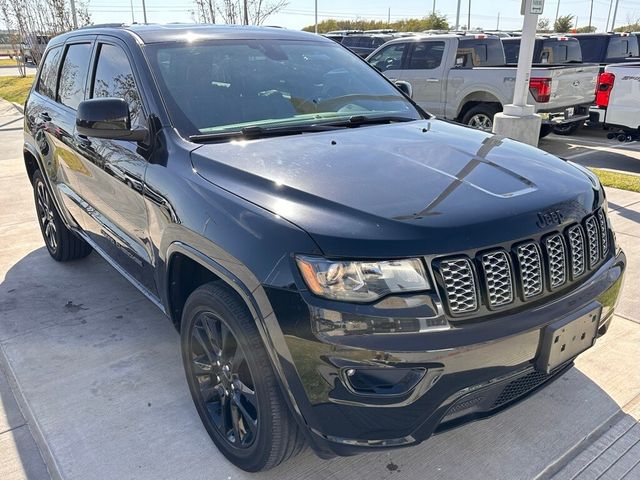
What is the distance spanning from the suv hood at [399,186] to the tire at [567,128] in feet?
24.2

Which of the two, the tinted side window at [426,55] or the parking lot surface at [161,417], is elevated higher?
the tinted side window at [426,55]

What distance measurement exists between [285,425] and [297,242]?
73cm

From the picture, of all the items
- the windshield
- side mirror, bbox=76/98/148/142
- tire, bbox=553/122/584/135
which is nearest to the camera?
side mirror, bbox=76/98/148/142

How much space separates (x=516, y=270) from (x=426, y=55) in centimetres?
884

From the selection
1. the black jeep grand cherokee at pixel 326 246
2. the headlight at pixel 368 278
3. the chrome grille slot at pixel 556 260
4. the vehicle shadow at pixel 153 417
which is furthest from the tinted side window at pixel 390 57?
the headlight at pixel 368 278

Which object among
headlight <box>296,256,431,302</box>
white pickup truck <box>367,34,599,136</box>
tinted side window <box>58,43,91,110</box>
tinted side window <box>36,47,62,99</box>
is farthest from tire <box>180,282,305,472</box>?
white pickup truck <box>367,34,599,136</box>

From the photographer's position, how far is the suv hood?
1.94 m

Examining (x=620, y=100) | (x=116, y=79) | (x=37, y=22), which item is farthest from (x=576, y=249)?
(x=37, y=22)

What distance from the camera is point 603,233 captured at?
8.27 ft

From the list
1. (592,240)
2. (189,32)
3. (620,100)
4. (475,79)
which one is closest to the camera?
(592,240)

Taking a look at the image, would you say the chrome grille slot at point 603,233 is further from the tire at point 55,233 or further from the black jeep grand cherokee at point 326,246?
the tire at point 55,233

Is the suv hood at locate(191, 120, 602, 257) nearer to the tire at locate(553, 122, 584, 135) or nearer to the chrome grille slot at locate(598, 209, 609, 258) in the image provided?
the chrome grille slot at locate(598, 209, 609, 258)

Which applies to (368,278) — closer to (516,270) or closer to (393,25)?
(516,270)

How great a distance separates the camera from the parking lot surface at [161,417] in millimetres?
2502
